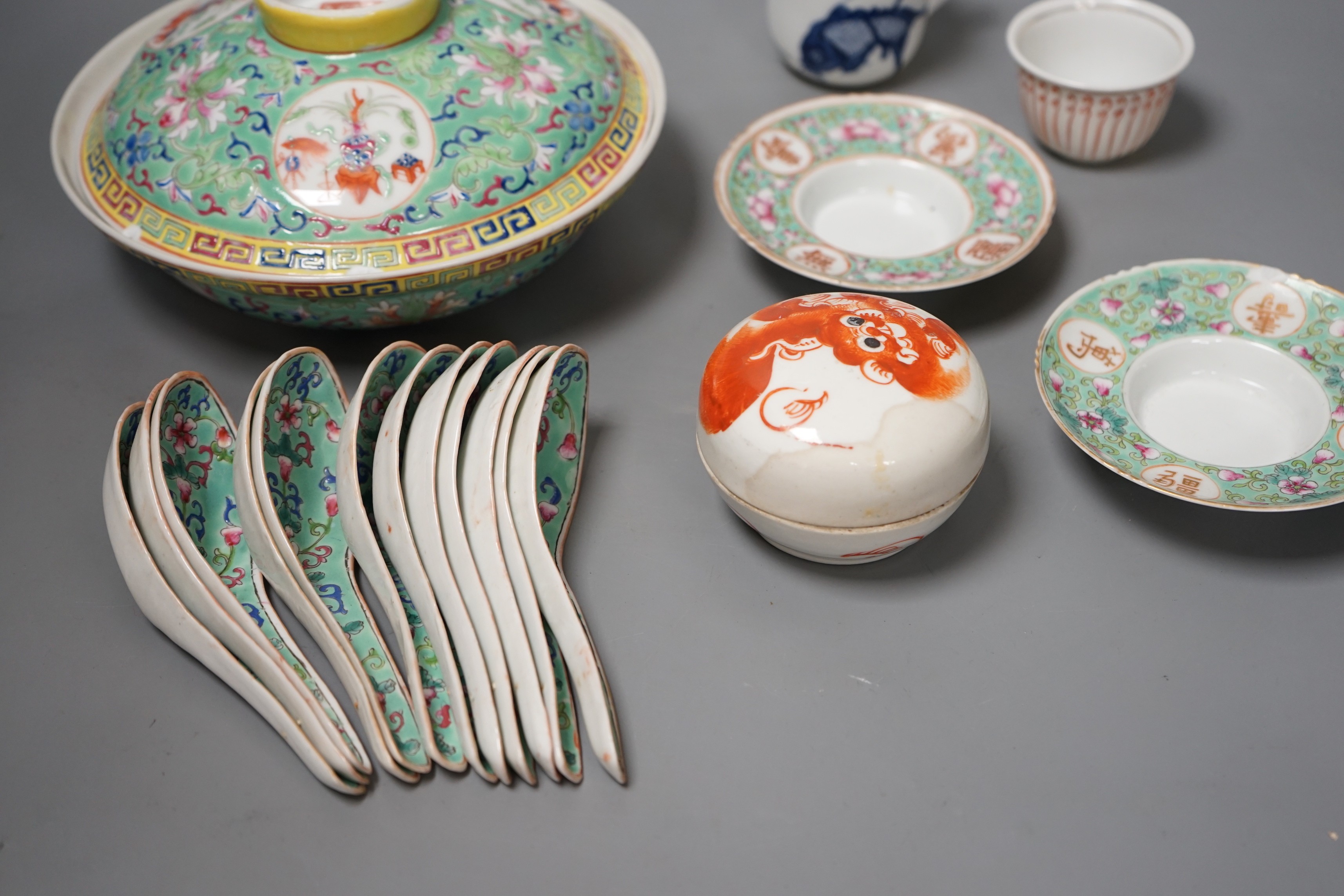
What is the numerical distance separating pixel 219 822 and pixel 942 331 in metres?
1.19

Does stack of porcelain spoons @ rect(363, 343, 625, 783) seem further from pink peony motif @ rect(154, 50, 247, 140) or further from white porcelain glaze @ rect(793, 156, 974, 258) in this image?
white porcelain glaze @ rect(793, 156, 974, 258)

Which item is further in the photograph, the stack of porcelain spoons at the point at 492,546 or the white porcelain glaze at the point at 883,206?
the white porcelain glaze at the point at 883,206

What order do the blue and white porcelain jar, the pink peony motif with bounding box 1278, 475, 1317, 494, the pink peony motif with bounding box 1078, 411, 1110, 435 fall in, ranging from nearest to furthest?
the pink peony motif with bounding box 1278, 475, 1317, 494 → the pink peony motif with bounding box 1078, 411, 1110, 435 → the blue and white porcelain jar

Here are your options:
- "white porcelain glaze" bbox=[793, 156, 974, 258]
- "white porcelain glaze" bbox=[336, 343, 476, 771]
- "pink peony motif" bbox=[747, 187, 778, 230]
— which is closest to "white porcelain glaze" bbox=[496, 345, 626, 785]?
"white porcelain glaze" bbox=[336, 343, 476, 771]

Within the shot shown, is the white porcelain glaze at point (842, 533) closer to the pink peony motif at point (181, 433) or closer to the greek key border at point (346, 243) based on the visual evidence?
the greek key border at point (346, 243)

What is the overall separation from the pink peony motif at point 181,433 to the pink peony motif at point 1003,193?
Result: 152cm

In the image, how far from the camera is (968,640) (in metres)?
1.62

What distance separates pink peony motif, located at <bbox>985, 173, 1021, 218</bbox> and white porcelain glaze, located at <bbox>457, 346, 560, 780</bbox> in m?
1.04

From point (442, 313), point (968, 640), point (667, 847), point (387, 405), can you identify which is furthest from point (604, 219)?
point (667, 847)

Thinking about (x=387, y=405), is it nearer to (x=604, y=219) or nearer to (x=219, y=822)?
(x=219, y=822)

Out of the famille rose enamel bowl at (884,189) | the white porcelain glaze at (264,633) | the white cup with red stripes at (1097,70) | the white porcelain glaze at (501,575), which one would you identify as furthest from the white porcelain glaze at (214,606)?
the white cup with red stripes at (1097,70)

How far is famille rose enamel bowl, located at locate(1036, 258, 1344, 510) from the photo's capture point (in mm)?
1733

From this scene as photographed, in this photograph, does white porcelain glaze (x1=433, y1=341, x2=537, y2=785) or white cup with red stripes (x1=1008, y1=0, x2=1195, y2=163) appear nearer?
white porcelain glaze (x1=433, y1=341, x2=537, y2=785)

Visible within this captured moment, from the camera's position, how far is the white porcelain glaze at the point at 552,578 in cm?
148
